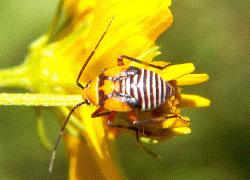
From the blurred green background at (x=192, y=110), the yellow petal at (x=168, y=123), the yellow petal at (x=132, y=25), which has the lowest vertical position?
the blurred green background at (x=192, y=110)

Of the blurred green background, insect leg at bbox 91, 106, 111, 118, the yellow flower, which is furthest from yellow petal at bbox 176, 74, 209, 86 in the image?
the blurred green background

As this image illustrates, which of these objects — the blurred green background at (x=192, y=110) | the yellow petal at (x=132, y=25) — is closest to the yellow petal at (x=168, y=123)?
the yellow petal at (x=132, y=25)

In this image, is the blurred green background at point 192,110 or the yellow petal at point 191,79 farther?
the blurred green background at point 192,110

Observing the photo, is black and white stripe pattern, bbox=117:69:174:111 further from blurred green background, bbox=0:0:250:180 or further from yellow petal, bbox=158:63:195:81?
blurred green background, bbox=0:0:250:180

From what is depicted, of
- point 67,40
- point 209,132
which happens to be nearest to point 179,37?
point 209,132

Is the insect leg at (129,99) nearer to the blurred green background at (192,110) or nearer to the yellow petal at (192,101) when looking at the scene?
the yellow petal at (192,101)

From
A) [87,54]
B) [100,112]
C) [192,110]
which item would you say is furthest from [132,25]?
[192,110]

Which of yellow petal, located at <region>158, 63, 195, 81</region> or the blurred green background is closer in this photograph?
yellow petal, located at <region>158, 63, 195, 81</region>
